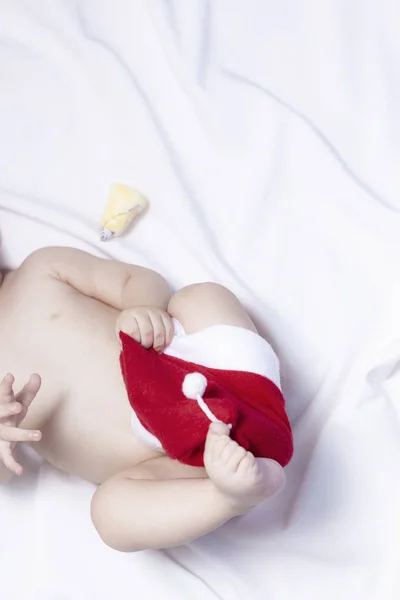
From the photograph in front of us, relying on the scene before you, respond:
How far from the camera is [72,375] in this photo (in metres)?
1.25

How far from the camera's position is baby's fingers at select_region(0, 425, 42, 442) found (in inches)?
40.6

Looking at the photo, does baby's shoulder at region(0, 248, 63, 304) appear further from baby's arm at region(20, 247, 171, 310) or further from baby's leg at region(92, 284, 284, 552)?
baby's leg at region(92, 284, 284, 552)

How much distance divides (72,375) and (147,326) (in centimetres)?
15

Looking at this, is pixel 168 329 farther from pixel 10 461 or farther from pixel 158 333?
pixel 10 461

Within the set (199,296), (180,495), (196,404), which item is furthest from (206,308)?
(180,495)

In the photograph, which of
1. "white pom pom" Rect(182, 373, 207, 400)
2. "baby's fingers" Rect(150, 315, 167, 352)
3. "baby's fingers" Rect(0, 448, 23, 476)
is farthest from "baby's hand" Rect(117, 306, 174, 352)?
"baby's fingers" Rect(0, 448, 23, 476)

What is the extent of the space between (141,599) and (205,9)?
1037 mm

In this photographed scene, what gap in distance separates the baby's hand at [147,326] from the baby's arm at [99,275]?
0.30ft

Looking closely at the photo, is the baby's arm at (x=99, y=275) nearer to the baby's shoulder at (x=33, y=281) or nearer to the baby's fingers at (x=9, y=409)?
the baby's shoulder at (x=33, y=281)

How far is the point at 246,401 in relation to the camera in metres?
1.15

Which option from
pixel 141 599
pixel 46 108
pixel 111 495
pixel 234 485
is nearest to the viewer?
pixel 234 485

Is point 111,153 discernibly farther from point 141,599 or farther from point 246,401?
point 141,599

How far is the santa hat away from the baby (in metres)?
0.04

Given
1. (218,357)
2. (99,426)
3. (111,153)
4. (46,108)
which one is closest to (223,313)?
(218,357)
